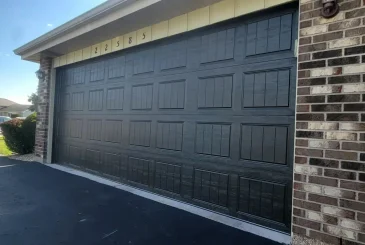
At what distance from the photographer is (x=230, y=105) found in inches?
127

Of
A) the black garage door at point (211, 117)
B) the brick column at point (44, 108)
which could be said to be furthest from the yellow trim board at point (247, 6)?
the brick column at point (44, 108)

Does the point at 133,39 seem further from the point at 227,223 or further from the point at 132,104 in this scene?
the point at 227,223

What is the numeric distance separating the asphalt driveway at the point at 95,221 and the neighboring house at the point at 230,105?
18.5 inches

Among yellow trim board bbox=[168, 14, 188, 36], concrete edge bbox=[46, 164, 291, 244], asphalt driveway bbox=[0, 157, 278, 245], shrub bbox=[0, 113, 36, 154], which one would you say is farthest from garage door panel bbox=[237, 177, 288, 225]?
shrub bbox=[0, 113, 36, 154]

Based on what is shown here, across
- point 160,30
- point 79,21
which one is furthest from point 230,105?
point 79,21

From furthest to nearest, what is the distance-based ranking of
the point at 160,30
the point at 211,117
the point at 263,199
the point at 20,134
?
the point at 20,134, the point at 160,30, the point at 211,117, the point at 263,199

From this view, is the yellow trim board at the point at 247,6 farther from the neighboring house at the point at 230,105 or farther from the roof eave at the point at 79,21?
the roof eave at the point at 79,21

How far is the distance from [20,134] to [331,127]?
345 inches

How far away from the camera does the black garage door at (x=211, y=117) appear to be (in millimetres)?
2811

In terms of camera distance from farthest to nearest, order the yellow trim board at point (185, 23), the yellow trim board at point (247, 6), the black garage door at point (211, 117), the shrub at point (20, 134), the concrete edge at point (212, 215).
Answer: the shrub at point (20, 134) < the yellow trim board at point (185, 23) < the yellow trim board at point (247, 6) < the black garage door at point (211, 117) < the concrete edge at point (212, 215)

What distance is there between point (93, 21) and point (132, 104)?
5.52ft

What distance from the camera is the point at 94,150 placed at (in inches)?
217

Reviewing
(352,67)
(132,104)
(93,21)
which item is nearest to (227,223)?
(352,67)

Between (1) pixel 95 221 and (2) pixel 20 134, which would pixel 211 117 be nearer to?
(1) pixel 95 221
